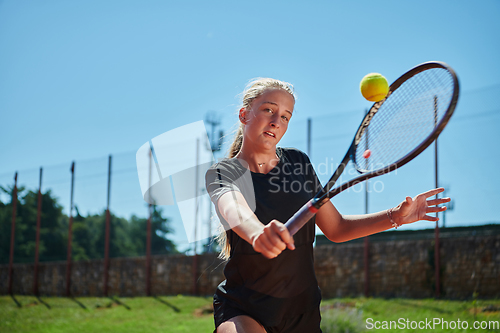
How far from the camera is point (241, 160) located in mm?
2438

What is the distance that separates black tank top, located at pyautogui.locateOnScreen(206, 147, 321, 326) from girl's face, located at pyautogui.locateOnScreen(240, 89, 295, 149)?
16cm

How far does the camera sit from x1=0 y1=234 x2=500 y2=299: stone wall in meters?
9.35

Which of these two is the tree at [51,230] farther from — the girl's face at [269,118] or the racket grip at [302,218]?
the racket grip at [302,218]

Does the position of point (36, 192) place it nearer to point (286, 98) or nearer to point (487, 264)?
point (487, 264)

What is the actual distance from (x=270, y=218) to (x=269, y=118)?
0.51 m

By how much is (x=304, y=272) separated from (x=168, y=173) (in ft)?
11.8

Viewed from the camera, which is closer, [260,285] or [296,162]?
[260,285]

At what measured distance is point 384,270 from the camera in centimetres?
1052

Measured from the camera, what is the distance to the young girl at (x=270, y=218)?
82.9 inches

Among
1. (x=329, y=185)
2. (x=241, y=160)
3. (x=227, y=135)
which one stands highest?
(x=227, y=135)

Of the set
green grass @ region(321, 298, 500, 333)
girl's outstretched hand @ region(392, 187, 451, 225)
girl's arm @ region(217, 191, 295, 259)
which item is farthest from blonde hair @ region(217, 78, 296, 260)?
green grass @ region(321, 298, 500, 333)

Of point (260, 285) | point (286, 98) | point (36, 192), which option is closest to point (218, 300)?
point (260, 285)

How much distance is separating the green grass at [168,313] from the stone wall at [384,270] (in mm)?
576

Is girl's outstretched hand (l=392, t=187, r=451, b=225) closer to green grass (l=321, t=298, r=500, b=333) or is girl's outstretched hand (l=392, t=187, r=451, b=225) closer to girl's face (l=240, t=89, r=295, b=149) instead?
girl's face (l=240, t=89, r=295, b=149)
